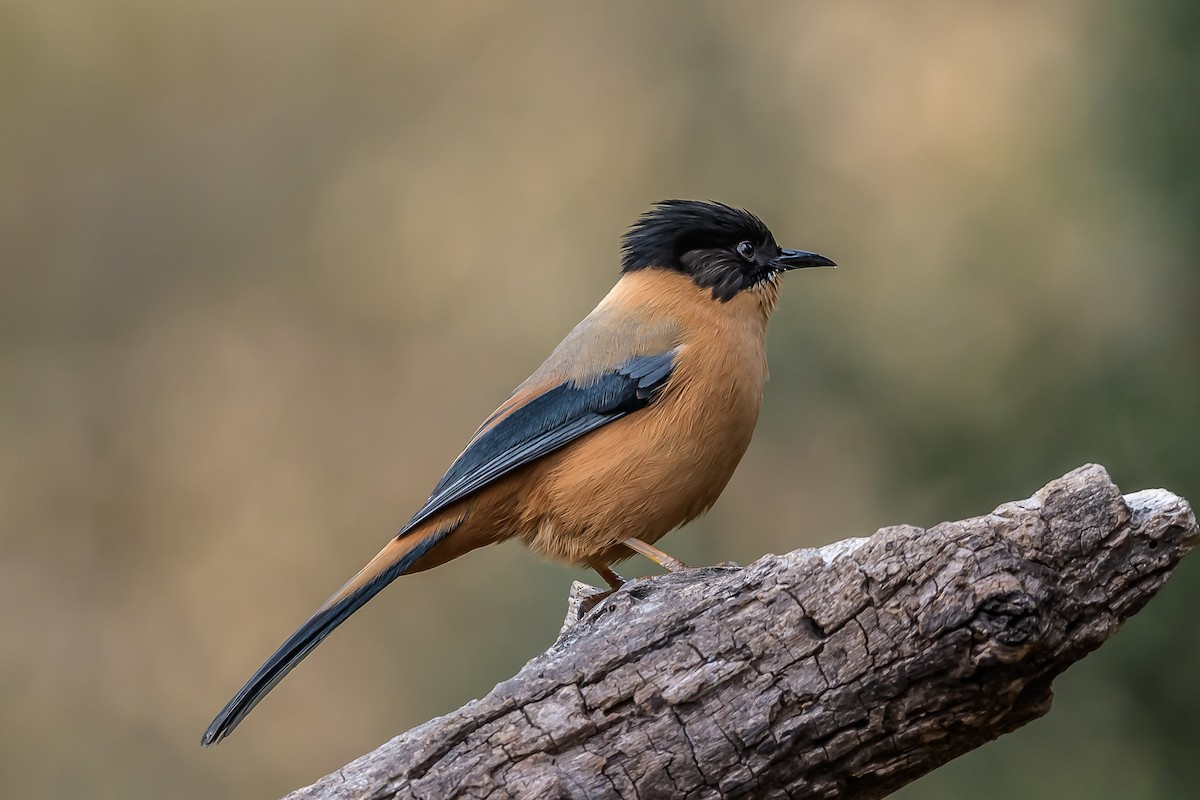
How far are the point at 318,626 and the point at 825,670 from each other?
1851 mm

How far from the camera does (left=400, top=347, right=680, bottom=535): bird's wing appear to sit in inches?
183

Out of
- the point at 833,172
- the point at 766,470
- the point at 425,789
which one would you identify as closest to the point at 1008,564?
the point at 425,789

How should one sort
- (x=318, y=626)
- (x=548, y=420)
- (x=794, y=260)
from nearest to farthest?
1. (x=318, y=626)
2. (x=548, y=420)
3. (x=794, y=260)

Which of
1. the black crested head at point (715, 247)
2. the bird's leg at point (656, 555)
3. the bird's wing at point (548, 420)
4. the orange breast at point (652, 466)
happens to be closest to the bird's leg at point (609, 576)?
the orange breast at point (652, 466)

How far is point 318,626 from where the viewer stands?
4.26 metres

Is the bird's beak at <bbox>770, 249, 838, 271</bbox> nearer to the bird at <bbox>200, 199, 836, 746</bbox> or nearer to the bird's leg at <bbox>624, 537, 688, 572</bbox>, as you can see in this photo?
the bird at <bbox>200, 199, 836, 746</bbox>

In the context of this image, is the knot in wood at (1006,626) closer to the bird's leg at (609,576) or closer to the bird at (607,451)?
the bird at (607,451)

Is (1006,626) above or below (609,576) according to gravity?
below

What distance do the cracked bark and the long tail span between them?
0.67 meters

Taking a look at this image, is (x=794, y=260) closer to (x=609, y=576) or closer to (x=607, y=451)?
(x=607, y=451)

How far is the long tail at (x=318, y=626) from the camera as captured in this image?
412cm

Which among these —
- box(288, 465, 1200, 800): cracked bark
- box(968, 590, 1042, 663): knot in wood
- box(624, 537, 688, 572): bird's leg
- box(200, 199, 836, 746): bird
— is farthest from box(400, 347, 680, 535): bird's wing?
box(968, 590, 1042, 663): knot in wood

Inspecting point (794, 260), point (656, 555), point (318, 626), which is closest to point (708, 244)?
point (794, 260)

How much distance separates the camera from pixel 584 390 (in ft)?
15.9
